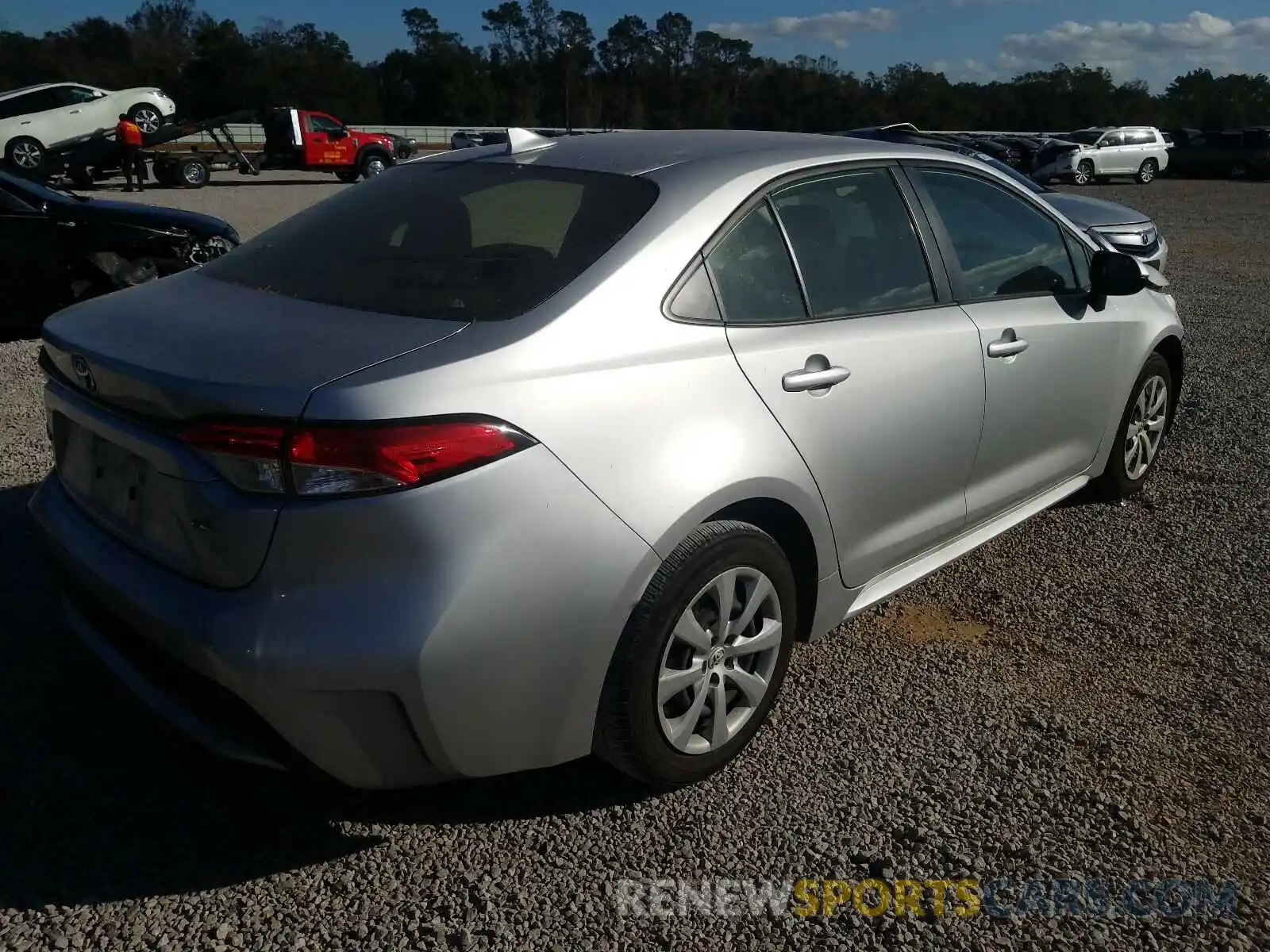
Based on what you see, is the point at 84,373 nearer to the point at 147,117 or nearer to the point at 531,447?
the point at 531,447

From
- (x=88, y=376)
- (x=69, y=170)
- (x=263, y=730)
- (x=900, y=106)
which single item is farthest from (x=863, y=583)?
(x=900, y=106)

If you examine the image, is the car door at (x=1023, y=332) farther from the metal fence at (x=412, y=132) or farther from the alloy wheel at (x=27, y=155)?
the metal fence at (x=412, y=132)

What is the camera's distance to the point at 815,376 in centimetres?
279

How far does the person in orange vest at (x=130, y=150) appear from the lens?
2125 centimetres

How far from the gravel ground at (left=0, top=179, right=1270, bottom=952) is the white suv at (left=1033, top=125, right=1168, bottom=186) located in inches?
1117

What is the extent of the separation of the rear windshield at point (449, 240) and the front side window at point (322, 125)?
2544 centimetres

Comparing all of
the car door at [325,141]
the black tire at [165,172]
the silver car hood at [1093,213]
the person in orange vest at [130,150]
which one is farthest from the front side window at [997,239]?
the car door at [325,141]

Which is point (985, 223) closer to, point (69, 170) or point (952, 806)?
point (952, 806)

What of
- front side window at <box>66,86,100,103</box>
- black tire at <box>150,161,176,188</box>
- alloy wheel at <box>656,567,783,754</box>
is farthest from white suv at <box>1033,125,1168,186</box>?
alloy wheel at <box>656,567,783,754</box>

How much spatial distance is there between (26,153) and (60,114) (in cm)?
117

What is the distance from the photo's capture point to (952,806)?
8.86ft

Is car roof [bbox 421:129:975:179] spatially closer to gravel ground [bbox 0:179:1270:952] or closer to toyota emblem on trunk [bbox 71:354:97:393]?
toyota emblem on trunk [bbox 71:354:97:393]

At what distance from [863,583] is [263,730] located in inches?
68.9

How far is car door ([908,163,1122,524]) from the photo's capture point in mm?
3479
